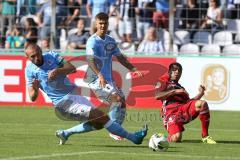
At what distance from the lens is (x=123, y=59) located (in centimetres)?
1515

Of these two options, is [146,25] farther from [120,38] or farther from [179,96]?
[179,96]

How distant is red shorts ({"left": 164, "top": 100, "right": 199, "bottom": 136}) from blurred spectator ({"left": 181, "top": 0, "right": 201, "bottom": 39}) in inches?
404

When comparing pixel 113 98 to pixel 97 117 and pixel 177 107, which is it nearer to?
pixel 177 107

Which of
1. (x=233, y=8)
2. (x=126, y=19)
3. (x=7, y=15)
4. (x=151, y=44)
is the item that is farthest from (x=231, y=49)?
(x=7, y=15)

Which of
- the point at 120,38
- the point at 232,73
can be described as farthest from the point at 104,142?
the point at 120,38

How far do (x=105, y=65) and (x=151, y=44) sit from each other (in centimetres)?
938

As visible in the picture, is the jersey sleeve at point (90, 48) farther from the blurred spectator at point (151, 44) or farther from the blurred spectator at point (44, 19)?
the blurred spectator at point (44, 19)

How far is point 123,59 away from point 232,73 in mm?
7826

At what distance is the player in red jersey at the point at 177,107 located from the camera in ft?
47.2

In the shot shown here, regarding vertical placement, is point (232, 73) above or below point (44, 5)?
below

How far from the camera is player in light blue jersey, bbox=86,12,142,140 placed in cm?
1484

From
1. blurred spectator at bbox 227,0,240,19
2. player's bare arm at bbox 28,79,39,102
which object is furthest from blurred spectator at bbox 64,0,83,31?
player's bare arm at bbox 28,79,39,102

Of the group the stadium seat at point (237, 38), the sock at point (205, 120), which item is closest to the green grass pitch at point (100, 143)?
the sock at point (205, 120)

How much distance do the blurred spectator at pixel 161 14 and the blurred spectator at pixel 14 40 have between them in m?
4.04
